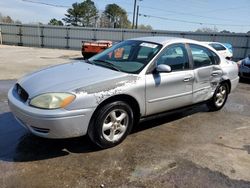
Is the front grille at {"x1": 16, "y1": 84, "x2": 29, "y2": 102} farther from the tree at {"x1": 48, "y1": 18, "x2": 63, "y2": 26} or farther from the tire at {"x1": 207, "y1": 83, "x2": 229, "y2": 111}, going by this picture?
the tree at {"x1": 48, "y1": 18, "x2": 63, "y2": 26}

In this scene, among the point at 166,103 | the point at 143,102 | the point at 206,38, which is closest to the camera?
the point at 143,102

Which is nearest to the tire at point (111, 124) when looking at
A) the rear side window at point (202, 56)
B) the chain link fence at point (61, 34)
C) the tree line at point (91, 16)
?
the rear side window at point (202, 56)

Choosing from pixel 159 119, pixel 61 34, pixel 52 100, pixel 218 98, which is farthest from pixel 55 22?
pixel 52 100

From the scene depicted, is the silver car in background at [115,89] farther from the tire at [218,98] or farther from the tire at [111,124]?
the tire at [218,98]

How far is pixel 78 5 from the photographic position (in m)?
62.7

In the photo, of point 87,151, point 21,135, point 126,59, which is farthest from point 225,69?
point 21,135

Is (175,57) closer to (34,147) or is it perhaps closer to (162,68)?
(162,68)

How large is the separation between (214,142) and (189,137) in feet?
1.30

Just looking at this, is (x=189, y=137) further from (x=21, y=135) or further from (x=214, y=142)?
(x=21, y=135)

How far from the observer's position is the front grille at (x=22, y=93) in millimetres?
3677

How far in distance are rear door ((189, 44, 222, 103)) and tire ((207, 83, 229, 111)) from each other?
217 mm

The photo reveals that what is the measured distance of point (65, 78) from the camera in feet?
12.7

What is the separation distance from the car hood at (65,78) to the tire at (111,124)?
1.33 feet

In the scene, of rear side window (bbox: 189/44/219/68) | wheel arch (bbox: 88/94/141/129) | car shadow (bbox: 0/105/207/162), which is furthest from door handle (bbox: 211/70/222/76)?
car shadow (bbox: 0/105/207/162)
